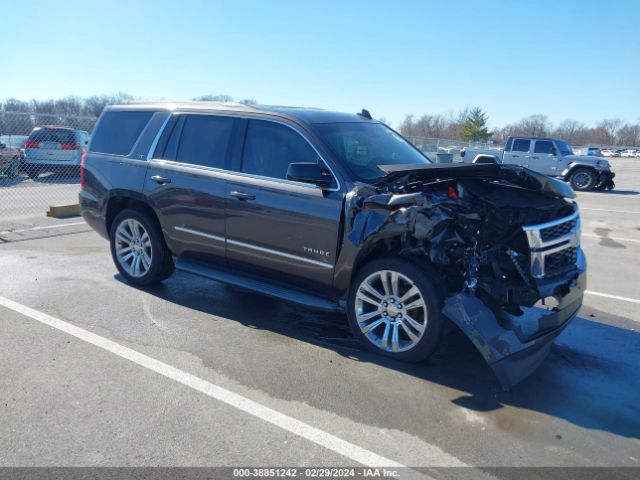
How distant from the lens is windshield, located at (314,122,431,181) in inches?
180

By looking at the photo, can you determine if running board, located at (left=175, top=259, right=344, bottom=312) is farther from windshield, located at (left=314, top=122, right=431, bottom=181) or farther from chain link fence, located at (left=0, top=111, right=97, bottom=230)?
chain link fence, located at (left=0, top=111, right=97, bottom=230)

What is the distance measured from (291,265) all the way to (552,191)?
7.17ft

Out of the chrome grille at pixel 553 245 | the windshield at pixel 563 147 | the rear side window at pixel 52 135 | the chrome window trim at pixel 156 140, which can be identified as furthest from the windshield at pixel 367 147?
the windshield at pixel 563 147

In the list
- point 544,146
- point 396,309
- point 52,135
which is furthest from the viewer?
point 544,146

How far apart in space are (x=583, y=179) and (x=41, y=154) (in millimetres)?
Answer: 18828

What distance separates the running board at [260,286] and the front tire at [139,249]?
26 cm

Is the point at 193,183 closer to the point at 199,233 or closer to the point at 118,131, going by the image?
the point at 199,233

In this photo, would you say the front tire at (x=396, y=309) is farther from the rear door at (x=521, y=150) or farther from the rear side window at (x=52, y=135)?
the rear door at (x=521, y=150)

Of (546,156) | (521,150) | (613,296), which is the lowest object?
(613,296)

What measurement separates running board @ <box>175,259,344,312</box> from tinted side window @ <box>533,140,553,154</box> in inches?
709

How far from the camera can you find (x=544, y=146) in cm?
2016

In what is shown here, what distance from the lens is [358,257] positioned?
4207mm

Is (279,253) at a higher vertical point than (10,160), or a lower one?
higher

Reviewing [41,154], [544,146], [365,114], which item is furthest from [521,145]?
[41,154]
